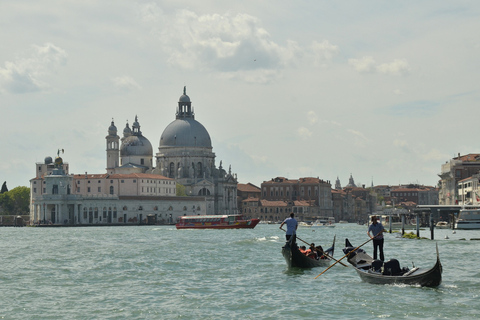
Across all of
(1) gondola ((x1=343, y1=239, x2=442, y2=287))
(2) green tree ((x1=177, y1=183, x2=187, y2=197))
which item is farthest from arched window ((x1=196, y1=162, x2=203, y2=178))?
(1) gondola ((x1=343, y1=239, x2=442, y2=287))

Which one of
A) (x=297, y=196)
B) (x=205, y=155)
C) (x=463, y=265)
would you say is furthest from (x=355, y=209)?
(x=463, y=265)

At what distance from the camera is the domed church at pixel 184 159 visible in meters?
136

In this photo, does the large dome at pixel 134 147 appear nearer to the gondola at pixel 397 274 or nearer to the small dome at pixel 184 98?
the small dome at pixel 184 98

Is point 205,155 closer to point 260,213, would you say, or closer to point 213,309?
point 260,213

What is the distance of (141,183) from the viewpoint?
12025 centimetres

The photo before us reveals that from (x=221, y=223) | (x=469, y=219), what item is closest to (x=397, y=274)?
(x=469, y=219)

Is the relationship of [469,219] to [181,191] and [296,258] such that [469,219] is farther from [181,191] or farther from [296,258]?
[181,191]

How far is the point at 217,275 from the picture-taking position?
2717cm

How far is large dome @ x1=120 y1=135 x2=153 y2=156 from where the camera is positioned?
137375 millimetres

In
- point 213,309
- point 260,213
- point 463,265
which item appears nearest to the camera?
point 213,309

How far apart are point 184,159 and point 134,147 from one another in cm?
840

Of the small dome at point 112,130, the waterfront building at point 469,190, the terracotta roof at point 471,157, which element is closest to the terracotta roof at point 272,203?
the small dome at point 112,130

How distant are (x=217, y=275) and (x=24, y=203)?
10876cm

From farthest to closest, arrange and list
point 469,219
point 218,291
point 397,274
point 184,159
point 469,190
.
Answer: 1. point 184,159
2. point 469,190
3. point 469,219
4. point 218,291
5. point 397,274
